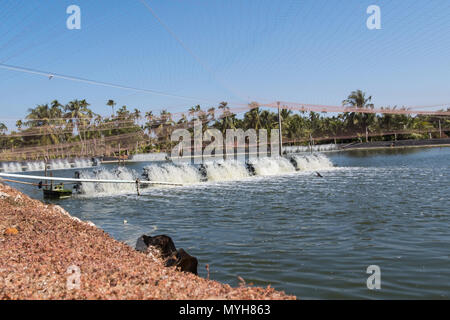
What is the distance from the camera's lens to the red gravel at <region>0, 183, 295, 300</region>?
436cm

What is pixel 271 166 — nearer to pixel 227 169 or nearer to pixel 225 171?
pixel 227 169

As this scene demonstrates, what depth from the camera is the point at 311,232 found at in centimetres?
1038

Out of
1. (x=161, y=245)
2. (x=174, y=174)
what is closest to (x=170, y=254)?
(x=161, y=245)

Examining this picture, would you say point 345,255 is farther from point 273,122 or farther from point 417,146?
point 273,122

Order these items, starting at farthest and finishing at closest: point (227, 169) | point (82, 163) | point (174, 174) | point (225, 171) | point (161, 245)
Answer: point (82, 163)
point (227, 169)
point (225, 171)
point (174, 174)
point (161, 245)

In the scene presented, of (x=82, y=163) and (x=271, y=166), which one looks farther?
(x=82, y=163)

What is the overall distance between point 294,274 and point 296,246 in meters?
1.89

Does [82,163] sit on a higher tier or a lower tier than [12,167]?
higher

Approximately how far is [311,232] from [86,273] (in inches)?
267

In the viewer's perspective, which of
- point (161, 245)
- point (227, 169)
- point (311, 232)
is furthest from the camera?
point (227, 169)

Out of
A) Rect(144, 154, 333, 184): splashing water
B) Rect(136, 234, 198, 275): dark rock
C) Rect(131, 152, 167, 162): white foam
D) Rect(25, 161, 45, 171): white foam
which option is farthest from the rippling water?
Rect(131, 152, 167, 162): white foam

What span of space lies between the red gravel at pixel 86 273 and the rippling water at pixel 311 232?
6.45ft
